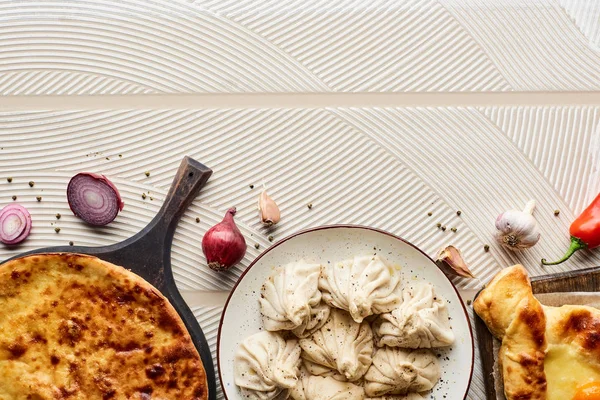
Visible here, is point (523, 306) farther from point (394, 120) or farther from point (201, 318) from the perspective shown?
point (201, 318)

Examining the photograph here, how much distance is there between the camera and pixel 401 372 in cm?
222

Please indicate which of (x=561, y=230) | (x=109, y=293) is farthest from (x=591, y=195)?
(x=109, y=293)

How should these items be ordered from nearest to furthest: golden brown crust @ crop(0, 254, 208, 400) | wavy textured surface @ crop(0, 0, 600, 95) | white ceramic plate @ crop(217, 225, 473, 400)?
golden brown crust @ crop(0, 254, 208, 400), white ceramic plate @ crop(217, 225, 473, 400), wavy textured surface @ crop(0, 0, 600, 95)

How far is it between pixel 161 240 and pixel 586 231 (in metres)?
1.55

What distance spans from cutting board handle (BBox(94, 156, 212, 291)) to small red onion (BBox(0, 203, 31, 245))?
11.6 inches

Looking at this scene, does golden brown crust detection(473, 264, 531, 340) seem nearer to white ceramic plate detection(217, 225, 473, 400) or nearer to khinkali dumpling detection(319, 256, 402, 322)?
white ceramic plate detection(217, 225, 473, 400)

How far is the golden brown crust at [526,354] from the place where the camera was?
215 cm

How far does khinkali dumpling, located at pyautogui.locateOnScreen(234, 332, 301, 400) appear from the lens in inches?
86.8

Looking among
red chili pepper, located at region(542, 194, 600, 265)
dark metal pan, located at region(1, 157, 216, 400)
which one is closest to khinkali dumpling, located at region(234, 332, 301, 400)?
dark metal pan, located at region(1, 157, 216, 400)

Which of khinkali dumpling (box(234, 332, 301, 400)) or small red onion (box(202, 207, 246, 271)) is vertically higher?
small red onion (box(202, 207, 246, 271))

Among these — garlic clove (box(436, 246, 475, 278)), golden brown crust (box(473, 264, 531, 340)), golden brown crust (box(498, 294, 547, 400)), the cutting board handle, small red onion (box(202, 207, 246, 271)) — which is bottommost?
golden brown crust (box(498, 294, 547, 400))

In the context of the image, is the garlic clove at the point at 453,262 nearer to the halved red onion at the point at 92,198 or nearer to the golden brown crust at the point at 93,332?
the golden brown crust at the point at 93,332

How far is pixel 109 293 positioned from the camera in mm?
2178

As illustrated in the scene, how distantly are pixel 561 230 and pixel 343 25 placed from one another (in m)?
1.14
